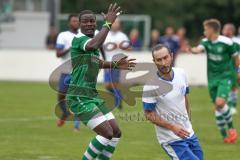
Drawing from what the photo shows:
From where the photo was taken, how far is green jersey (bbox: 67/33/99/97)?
10414 mm

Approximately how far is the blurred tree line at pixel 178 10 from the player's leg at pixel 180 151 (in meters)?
44.4

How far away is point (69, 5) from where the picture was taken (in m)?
55.1

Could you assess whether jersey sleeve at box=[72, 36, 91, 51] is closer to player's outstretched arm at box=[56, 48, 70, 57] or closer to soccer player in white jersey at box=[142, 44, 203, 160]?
soccer player in white jersey at box=[142, 44, 203, 160]

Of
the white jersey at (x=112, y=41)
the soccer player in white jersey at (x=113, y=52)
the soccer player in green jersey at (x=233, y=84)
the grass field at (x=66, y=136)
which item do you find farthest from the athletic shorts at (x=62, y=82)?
the soccer player in green jersey at (x=233, y=84)

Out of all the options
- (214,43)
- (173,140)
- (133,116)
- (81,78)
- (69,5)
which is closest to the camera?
(173,140)

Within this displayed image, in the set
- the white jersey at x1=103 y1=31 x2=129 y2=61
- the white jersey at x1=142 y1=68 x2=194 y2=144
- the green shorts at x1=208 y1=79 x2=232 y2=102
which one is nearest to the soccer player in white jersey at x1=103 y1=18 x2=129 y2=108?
the white jersey at x1=103 y1=31 x2=129 y2=61

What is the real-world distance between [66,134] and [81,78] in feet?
15.8

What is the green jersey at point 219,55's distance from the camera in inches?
574

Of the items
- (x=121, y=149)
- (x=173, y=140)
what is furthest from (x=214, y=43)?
(x=173, y=140)

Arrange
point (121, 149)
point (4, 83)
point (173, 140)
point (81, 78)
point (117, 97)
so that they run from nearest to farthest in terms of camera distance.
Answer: point (173, 140), point (81, 78), point (121, 149), point (117, 97), point (4, 83)

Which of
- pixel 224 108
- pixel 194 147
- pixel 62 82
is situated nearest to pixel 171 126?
pixel 194 147

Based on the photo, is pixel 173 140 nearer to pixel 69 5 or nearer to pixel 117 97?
pixel 117 97

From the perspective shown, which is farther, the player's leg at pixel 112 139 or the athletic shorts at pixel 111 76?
the athletic shorts at pixel 111 76

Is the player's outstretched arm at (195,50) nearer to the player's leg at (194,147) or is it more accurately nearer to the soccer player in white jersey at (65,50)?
the soccer player in white jersey at (65,50)
